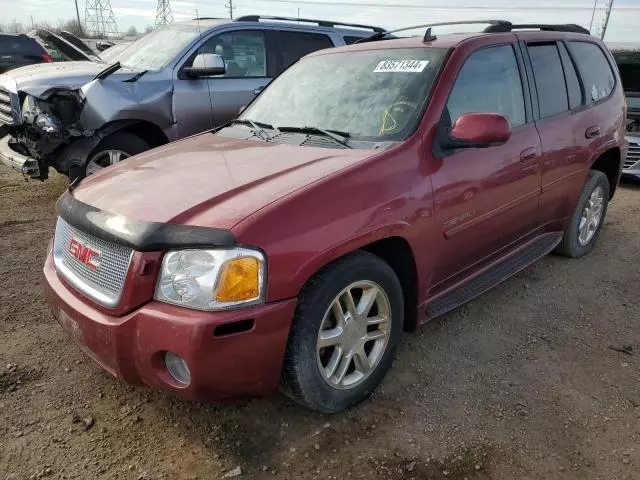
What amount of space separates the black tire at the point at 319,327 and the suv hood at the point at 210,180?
0.41 meters

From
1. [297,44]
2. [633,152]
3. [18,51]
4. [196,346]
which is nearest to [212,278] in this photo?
[196,346]

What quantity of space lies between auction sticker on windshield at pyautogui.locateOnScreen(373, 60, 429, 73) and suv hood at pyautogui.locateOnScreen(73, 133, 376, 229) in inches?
28.1

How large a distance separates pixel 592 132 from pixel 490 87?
1.34m

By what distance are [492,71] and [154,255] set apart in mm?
2390

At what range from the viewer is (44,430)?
2.49m

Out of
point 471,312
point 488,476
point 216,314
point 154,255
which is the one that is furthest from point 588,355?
point 154,255

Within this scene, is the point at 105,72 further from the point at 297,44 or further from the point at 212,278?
the point at 212,278

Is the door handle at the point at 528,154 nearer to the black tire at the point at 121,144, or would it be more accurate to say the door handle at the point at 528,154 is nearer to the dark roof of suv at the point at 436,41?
the dark roof of suv at the point at 436,41

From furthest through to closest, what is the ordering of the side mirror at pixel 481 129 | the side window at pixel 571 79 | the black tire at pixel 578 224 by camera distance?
the black tire at pixel 578 224
the side window at pixel 571 79
the side mirror at pixel 481 129

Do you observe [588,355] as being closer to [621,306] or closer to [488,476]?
[621,306]

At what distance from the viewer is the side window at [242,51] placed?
604 centimetres

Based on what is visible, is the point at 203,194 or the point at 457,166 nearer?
the point at 203,194

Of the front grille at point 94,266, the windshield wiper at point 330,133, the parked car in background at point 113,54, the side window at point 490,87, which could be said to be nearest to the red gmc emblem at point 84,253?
the front grille at point 94,266

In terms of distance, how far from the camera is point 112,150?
17.6 ft
